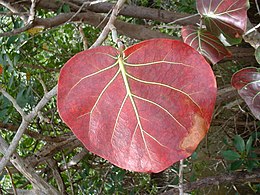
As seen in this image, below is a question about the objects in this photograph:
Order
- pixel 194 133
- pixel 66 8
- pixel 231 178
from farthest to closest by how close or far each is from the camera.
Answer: pixel 231 178, pixel 66 8, pixel 194 133

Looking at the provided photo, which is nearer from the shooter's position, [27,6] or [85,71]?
[85,71]

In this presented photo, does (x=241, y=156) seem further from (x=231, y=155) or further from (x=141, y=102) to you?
(x=141, y=102)

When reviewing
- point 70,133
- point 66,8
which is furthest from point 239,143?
point 66,8

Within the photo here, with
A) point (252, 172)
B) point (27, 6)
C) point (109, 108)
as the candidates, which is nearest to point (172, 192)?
point (252, 172)

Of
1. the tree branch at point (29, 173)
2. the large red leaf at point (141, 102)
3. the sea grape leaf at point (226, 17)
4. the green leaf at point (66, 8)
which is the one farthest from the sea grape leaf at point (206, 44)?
the green leaf at point (66, 8)

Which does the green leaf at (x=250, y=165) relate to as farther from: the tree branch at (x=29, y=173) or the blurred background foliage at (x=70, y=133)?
the tree branch at (x=29, y=173)

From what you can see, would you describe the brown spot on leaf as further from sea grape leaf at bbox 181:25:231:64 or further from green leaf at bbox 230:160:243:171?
green leaf at bbox 230:160:243:171

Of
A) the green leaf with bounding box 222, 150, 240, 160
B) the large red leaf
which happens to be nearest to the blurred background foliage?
the green leaf with bounding box 222, 150, 240, 160

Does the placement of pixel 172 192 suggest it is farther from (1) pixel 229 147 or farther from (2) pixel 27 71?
(2) pixel 27 71

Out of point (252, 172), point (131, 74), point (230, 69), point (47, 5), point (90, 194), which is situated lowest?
point (90, 194)
